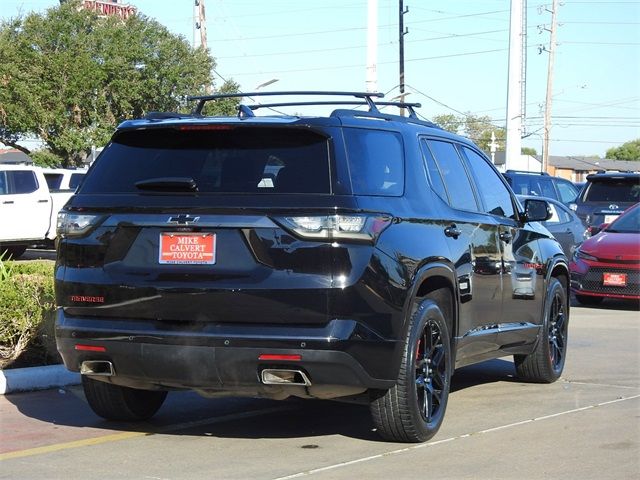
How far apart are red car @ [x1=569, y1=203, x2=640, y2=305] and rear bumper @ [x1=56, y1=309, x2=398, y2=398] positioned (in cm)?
997

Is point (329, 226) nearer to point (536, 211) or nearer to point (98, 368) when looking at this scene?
point (98, 368)

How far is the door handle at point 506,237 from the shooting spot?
8.13 meters

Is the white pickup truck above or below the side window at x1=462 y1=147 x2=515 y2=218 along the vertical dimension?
below

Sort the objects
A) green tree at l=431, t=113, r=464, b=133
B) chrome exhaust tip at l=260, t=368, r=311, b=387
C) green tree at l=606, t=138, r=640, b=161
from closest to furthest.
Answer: chrome exhaust tip at l=260, t=368, r=311, b=387, green tree at l=431, t=113, r=464, b=133, green tree at l=606, t=138, r=640, b=161

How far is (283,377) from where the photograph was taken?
6.07 metres

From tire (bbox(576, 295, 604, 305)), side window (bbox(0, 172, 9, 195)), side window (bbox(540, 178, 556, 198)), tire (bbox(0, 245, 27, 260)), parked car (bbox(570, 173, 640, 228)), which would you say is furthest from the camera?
side window (bbox(540, 178, 556, 198))

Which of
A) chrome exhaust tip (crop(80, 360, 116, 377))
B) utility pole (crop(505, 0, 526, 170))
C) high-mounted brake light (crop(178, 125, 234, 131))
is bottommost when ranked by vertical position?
chrome exhaust tip (crop(80, 360, 116, 377))

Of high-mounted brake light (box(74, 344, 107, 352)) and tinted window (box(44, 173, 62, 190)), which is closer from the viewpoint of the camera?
high-mounted brake light (box(74, 344, 107, 352))

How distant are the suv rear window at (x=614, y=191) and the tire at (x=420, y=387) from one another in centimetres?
1645

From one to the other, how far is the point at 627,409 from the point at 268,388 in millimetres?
3176

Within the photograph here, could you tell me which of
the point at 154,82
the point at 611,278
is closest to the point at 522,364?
the point at 611,278

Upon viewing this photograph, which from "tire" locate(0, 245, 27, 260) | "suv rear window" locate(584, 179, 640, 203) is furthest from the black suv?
"tire" locate(0, 245, 27, 260)

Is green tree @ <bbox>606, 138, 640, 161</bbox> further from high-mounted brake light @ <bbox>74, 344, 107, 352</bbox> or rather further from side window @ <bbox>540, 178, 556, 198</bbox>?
high-mounted brake light @ <bbox>74, 344, 107, 352</bbox>

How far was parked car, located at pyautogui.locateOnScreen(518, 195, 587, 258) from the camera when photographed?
18.8 m
